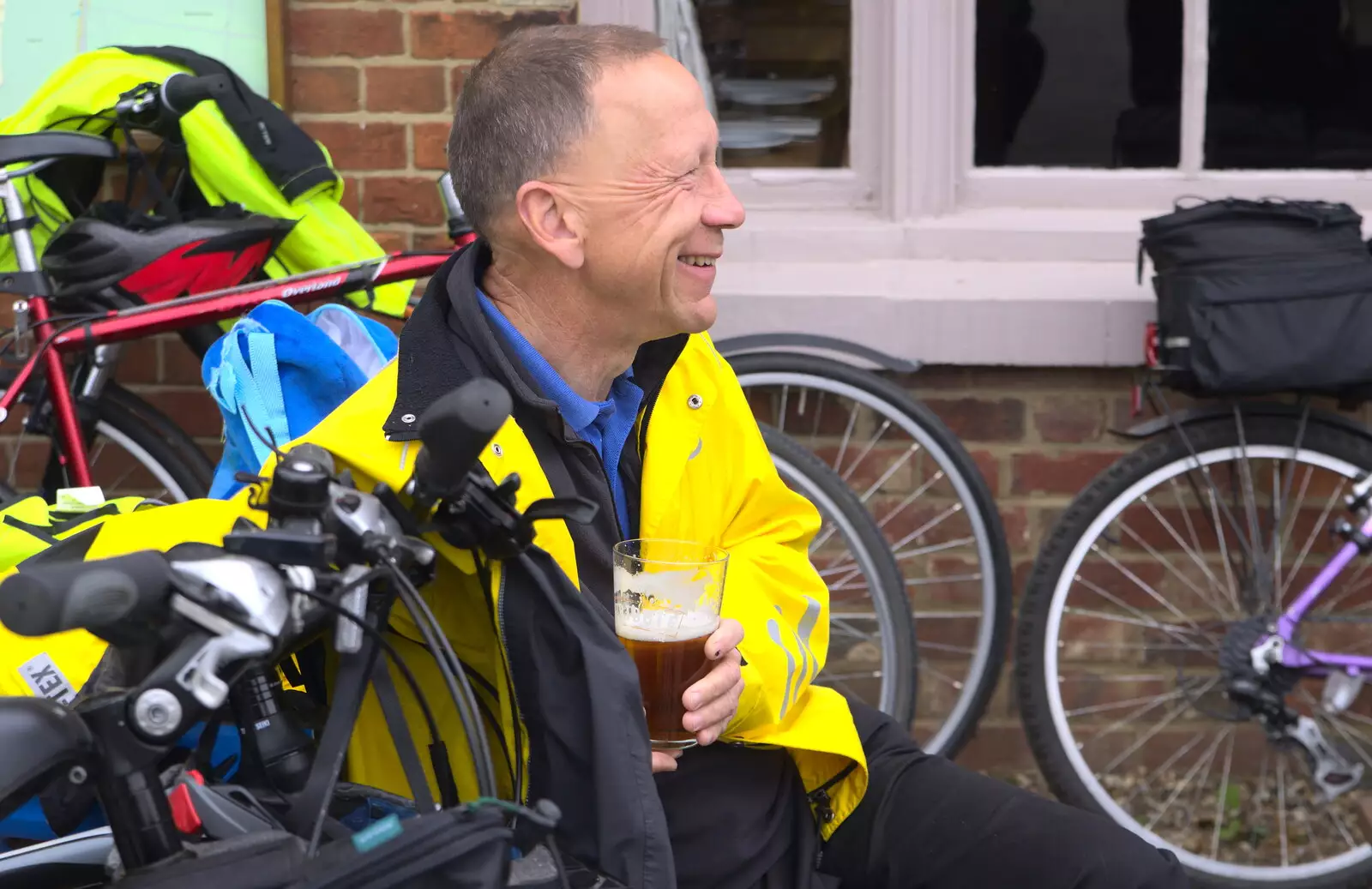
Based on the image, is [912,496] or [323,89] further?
[912,496]

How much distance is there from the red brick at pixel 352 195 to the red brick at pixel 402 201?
0.04 ft

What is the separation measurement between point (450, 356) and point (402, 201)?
1790 mm

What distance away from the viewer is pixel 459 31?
3.28m

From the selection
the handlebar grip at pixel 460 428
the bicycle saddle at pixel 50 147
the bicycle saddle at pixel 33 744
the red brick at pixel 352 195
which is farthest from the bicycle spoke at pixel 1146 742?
the bicycle saddle at pixel 33 744

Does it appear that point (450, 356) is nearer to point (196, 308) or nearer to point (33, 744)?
point (33, 744)

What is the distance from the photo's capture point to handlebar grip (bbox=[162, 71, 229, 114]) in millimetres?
2729

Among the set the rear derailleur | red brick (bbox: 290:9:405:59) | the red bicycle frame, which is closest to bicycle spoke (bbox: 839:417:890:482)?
the rear derailleur

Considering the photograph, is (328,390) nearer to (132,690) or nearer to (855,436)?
(132,690)

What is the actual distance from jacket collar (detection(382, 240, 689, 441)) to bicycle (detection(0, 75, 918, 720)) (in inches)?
35.0

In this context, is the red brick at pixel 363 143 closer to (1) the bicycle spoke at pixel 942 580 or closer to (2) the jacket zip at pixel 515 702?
(1) the bicycle spoke at pixel 942 580

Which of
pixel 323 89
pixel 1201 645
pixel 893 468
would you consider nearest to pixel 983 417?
pixel 893 468

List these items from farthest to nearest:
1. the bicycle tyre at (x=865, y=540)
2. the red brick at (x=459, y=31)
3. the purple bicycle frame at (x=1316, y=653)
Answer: the red brick at (x=459, y=31) → the bicycle tyre at (x=865, y=540) → the purple bicycle frame at (x=1316, y=653)

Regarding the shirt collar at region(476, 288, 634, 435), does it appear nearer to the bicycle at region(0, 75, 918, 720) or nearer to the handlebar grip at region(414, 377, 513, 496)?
the handlebar grip at region(414, 377, 513, 496)

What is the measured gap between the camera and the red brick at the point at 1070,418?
11.1ft
